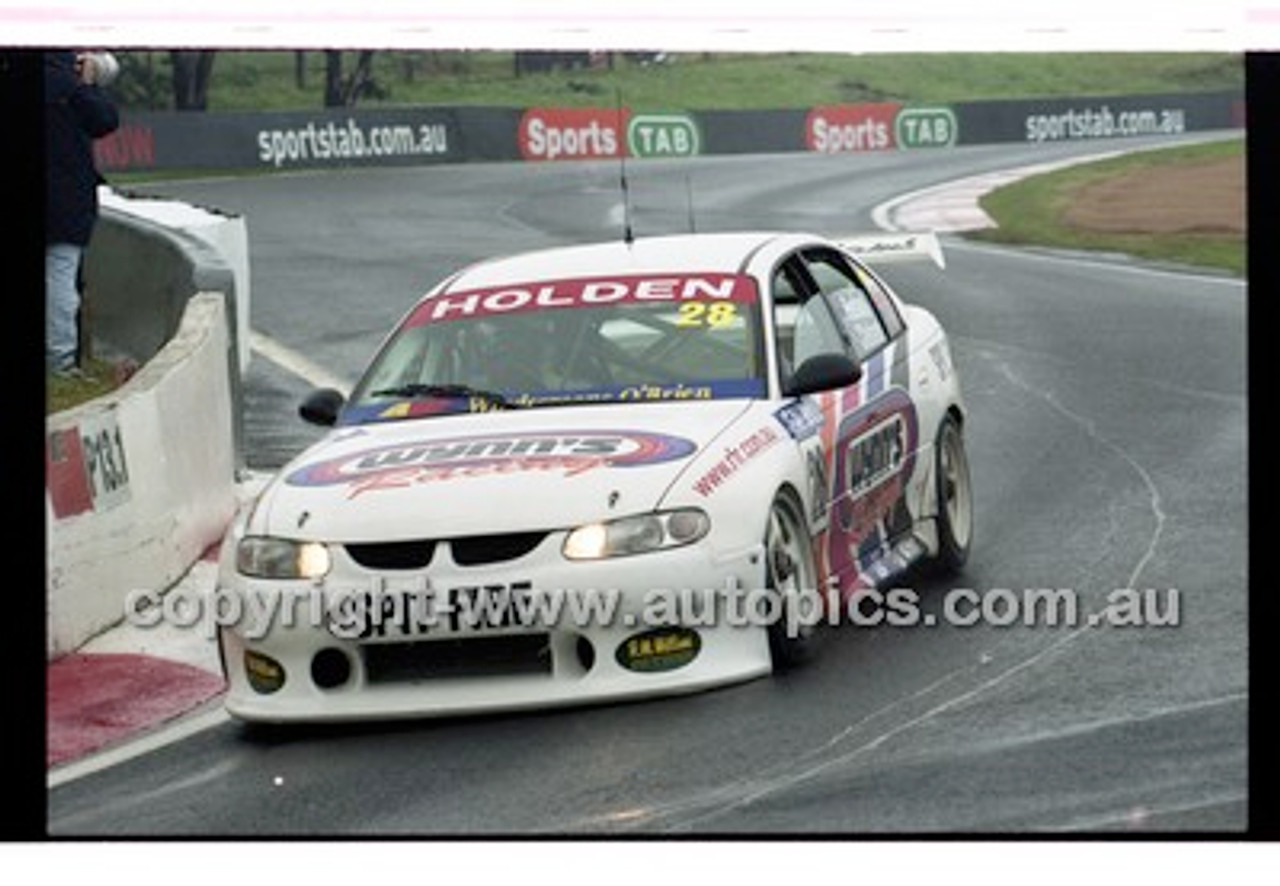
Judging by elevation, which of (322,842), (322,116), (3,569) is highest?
(322,116)

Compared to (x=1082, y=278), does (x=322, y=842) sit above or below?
below

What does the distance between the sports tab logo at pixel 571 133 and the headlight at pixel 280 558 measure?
151 cm

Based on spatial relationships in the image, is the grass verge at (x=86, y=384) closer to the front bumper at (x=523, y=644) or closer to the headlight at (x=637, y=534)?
the front bumper at (x=523, y=644)

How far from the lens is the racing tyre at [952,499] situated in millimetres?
10258

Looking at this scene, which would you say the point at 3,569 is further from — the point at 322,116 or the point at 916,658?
the point at 322,116

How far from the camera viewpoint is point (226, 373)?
12.7 meters

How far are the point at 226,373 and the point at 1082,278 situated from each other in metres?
3.38

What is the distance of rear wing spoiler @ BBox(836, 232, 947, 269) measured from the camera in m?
10.9

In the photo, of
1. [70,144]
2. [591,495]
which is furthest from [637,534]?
[70,144]

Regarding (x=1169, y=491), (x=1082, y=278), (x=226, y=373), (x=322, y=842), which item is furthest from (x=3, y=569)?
(x=1082, y=278)

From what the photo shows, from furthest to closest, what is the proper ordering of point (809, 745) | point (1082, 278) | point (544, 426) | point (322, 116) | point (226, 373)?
point (1082, 278), point (226, 373), point (322, 116), point (544, 426), point (809, 745)

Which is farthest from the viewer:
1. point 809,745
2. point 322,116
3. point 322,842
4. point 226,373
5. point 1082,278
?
point 1082,278

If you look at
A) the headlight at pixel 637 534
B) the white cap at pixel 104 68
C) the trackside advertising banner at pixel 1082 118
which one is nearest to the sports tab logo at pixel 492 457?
the headlight at pixel 637 534

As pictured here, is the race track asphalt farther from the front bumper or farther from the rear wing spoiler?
the rear wing spoiler
